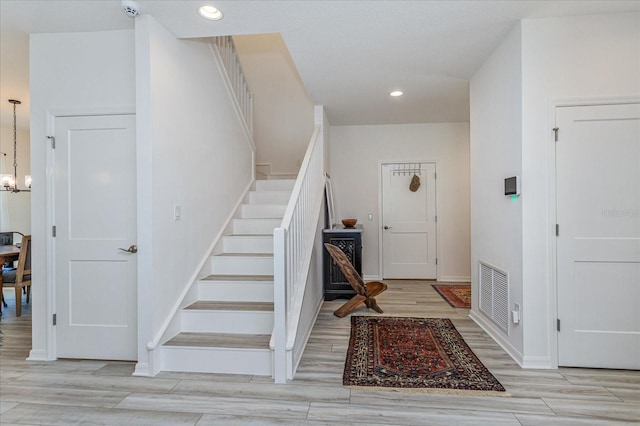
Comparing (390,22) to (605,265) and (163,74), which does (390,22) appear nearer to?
(163,74)

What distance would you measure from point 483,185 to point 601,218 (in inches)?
Answer: 39.2

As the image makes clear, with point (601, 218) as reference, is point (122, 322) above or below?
below

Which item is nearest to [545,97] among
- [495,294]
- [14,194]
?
[495,294]

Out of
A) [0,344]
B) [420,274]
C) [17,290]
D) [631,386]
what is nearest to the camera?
[631,386]

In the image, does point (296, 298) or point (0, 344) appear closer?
point (296, 298)

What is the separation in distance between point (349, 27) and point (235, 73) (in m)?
2.06

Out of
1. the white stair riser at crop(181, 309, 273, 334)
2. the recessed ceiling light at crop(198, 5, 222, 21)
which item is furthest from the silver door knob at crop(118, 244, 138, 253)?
the recessed ceiling light at crop(198, 5, 222, 21)

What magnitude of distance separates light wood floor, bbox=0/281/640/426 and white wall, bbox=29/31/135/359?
0.50 m

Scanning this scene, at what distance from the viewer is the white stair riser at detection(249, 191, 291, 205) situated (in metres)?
4.48

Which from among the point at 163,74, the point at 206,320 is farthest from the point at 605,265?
the point at 163,74

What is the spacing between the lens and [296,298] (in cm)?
281

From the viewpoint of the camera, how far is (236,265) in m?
3.41

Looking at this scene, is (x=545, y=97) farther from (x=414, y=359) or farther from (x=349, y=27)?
(x=414, y=359)

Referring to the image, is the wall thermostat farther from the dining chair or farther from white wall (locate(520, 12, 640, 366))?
the dining chair
